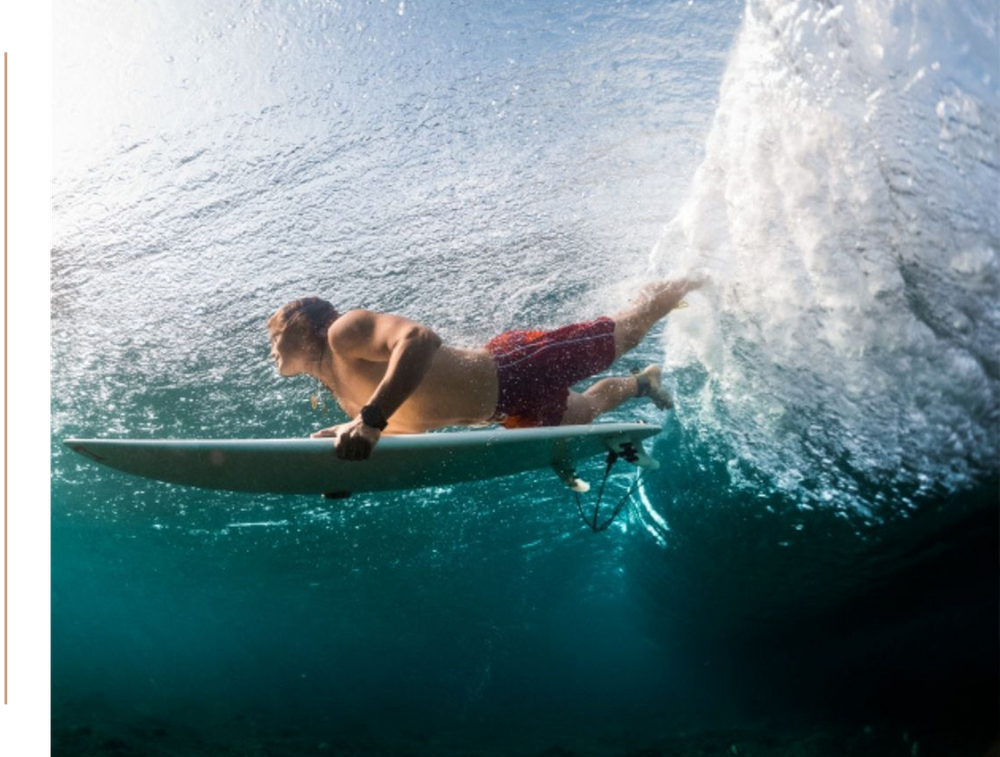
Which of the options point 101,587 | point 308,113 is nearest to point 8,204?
point 308,113

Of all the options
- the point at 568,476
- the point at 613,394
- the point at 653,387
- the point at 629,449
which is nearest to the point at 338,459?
the point at 568,476

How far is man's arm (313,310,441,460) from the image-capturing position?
315 centimetres

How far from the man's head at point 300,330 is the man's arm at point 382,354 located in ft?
0.83

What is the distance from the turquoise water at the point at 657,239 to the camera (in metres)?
4.56

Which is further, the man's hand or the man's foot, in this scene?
the man's foot

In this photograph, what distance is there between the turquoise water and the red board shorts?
2059 mm

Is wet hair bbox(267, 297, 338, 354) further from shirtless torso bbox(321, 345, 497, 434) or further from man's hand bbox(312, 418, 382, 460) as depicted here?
man's hand bbox(312, 418, 382, 460)

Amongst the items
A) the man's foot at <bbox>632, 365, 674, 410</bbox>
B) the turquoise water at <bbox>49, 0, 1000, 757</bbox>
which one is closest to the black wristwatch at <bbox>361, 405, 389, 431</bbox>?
the man's foot at <bbox>632, 365, 674, 410</bbox>

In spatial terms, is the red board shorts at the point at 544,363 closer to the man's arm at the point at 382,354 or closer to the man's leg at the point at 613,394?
the man's leg at the point at 613,394

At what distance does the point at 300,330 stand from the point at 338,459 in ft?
3.03

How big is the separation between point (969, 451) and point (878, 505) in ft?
6.07

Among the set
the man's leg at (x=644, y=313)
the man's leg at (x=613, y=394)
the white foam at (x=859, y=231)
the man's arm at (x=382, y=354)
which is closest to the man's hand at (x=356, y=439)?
the man's arm at (x=382, y=354)

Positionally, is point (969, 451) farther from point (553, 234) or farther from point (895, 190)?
point (553, 234)

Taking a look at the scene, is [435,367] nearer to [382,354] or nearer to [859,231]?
[382,354]
